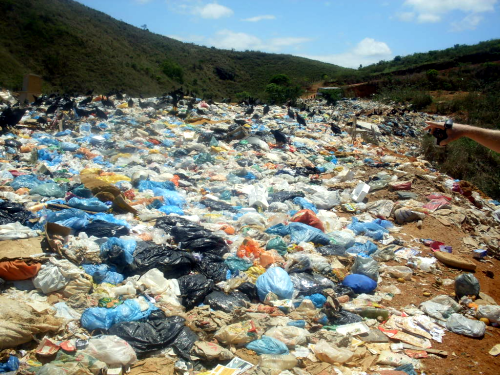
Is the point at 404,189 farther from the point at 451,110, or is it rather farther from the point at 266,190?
the point at 451,110

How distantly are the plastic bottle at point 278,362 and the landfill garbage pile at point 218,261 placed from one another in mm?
10

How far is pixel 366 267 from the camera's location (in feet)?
11.2

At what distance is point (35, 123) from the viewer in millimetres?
7754

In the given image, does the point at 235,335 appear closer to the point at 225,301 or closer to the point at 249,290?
the point at 225,301

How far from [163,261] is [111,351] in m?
1.04

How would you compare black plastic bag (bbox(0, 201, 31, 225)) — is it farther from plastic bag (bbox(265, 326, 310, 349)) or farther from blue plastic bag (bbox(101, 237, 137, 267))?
plastic bag (bbox(265, 326, 310, 349))

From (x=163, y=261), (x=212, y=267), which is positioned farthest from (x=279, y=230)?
(x=163, y=261)

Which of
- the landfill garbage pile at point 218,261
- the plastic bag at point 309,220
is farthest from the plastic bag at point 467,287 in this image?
the plastic bag at point 309,220

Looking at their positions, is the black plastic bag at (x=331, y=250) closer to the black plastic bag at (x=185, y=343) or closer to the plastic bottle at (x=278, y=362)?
the plastic bottle at (x=278, y=362)

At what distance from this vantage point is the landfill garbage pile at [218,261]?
2283 mm

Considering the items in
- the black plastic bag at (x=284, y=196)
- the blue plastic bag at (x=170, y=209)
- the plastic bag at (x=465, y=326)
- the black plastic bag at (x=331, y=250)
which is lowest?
the plastic bag at (x=465, y=326)

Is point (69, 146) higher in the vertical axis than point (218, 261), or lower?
higher

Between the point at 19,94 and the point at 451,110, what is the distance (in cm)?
1688

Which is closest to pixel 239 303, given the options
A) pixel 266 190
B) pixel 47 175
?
pixel 266 190
